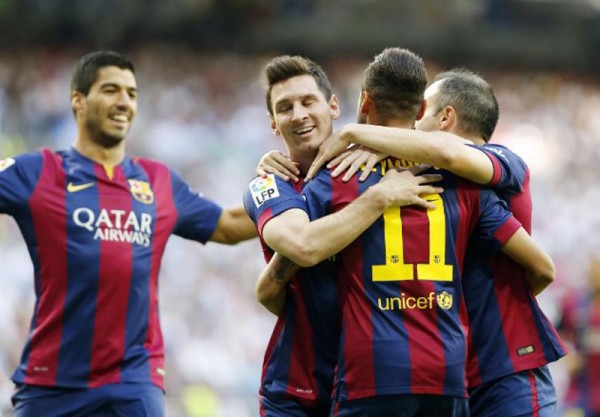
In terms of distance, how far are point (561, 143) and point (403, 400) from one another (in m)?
17.1

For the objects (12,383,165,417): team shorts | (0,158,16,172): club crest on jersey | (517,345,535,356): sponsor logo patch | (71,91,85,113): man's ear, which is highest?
(71,91,85,113): man's ear

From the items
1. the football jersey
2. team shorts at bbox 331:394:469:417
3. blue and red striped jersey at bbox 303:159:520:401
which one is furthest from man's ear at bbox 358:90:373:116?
the football jersey

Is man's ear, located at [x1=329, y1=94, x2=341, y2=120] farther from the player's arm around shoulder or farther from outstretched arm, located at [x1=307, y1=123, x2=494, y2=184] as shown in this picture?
the player's arm around shoulder

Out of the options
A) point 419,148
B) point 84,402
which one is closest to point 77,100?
point 84,402

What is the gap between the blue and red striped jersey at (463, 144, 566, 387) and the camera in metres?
4.43

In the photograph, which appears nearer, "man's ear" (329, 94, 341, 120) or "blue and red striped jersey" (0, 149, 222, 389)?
"man's ear" (329, 94, 341, 120)

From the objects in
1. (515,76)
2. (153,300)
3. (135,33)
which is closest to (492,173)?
(153,300)

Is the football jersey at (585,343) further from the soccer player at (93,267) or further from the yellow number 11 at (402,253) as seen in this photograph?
the yellow number 11 at (402,253)

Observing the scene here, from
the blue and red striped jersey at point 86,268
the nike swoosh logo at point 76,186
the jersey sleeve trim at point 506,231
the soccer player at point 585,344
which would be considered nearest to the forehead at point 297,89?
the jersey sleeve trim at point 506,231

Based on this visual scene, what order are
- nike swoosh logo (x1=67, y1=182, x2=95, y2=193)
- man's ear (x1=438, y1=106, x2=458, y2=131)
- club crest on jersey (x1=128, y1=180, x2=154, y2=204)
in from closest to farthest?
man's ear (x1=438, y1=106, x2=458, y2=131), nike swoosh logo (x1=67, y1=182, x2=95, y2=193), club crest on jersey (x1=128, y1=180, x2=154, y2=204)

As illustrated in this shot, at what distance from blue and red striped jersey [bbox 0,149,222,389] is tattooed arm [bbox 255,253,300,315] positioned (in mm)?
1248

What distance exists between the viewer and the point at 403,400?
4000 mm

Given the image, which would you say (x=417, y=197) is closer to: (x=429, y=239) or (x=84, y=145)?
(x=429, y=239)

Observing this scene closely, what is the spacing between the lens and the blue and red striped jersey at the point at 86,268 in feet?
17.7
